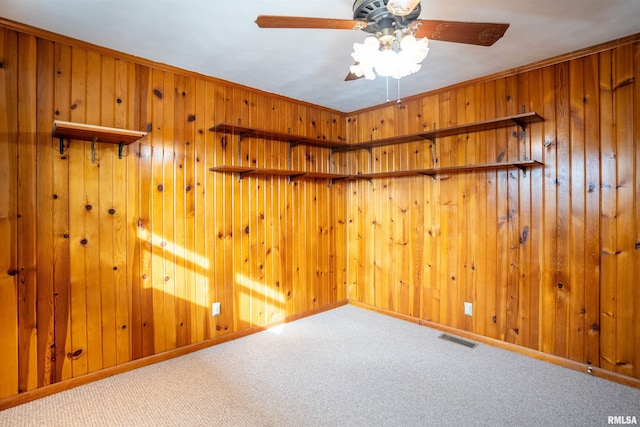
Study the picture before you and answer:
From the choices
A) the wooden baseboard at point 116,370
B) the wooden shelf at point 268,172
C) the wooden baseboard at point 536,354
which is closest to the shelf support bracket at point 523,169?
the wooden baseboard at point 536,354

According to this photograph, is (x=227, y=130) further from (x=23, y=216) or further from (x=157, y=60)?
(x=23, y=216)

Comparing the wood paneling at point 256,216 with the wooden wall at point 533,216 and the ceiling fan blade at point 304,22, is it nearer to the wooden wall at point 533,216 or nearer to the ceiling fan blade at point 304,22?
the wooden wall at point 533,216

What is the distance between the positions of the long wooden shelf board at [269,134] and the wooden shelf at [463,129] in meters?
0.27

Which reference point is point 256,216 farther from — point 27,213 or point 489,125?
point 489,125

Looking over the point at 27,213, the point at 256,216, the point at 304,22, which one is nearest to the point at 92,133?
the point at 27,213

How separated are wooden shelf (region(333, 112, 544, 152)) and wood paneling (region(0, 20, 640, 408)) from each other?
84 mm

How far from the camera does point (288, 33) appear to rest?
2244mm

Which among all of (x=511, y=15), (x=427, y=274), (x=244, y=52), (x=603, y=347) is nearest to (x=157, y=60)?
(x=244, y=52)

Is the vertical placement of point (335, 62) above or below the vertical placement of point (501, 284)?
above

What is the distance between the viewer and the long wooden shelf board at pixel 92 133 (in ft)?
6.84

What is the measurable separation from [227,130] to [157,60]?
0.75m

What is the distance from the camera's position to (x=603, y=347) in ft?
8.16

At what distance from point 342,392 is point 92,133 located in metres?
2.37

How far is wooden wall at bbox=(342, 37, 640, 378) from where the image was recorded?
242 cm
